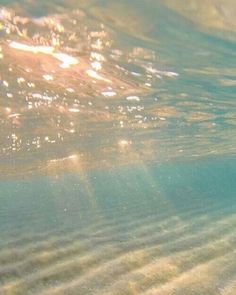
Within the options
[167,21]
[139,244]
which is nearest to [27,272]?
[139,244]

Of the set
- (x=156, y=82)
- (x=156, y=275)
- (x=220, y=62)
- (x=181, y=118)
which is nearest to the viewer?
(x=156, y=275)

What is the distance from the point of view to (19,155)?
993 inches

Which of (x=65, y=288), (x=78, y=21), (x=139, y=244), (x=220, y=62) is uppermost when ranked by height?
(x=78, y=21)

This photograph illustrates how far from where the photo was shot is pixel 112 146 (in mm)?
25172

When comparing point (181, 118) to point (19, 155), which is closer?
point (181, 118)

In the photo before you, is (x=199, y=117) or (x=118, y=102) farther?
(x=199, y=117)

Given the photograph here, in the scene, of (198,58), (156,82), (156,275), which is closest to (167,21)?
(198,58)

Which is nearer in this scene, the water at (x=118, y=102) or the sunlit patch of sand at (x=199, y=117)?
the water at (x=118, y=102)

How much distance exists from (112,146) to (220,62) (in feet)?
50.8

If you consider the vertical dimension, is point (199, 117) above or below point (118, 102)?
below

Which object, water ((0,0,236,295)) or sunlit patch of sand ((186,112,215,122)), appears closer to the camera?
water ((0,0,236,295))

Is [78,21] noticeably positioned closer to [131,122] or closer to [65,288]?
[65,288]

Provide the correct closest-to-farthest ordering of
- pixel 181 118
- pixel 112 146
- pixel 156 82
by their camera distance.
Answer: pixel 156 82, pixel 181 118, pixel 112 146

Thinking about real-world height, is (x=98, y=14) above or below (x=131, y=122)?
above
